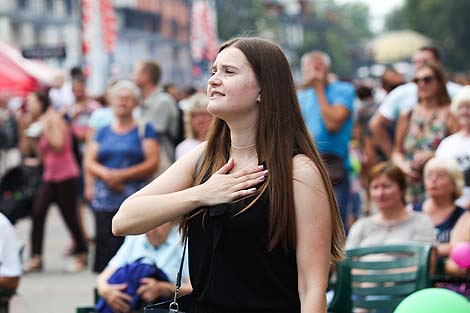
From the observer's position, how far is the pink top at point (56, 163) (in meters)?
12.2

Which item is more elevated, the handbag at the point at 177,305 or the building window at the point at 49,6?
the building window at the point at 49,6

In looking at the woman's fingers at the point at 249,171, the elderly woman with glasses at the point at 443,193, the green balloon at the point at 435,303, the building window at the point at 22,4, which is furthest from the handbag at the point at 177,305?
the building window at the point at 22,4

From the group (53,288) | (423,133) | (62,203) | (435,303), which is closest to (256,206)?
(435,303)

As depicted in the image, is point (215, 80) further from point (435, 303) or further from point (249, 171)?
point (435, 303)

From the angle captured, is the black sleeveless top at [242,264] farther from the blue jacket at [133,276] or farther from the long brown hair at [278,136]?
the blue jacket at [133,276]

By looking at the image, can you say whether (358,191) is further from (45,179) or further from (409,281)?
(409,281)

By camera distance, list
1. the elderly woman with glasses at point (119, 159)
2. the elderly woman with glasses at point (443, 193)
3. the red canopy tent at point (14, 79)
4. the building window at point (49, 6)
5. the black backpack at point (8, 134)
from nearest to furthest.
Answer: the elderly woman with glasses at point (443, 193) < the elderly woman with glasses at point (119, 159) < the red canopy tent at point (14, 79) < the black backpack at point (8, 134) < the building window at point (49, 6)

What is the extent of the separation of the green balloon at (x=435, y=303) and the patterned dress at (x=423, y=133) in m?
5.18

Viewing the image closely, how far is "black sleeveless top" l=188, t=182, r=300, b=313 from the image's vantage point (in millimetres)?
3695

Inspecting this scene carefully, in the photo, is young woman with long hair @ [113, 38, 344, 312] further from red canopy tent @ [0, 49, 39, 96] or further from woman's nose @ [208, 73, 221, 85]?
red canopy tent @ [0, 49, 39, 96]

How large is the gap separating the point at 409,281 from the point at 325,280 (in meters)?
3.27

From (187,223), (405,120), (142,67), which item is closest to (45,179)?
(142,67)

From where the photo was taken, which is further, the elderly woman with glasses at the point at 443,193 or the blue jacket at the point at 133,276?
the elderly woman with glasses at the point at 443,193

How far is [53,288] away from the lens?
10.8 meters
